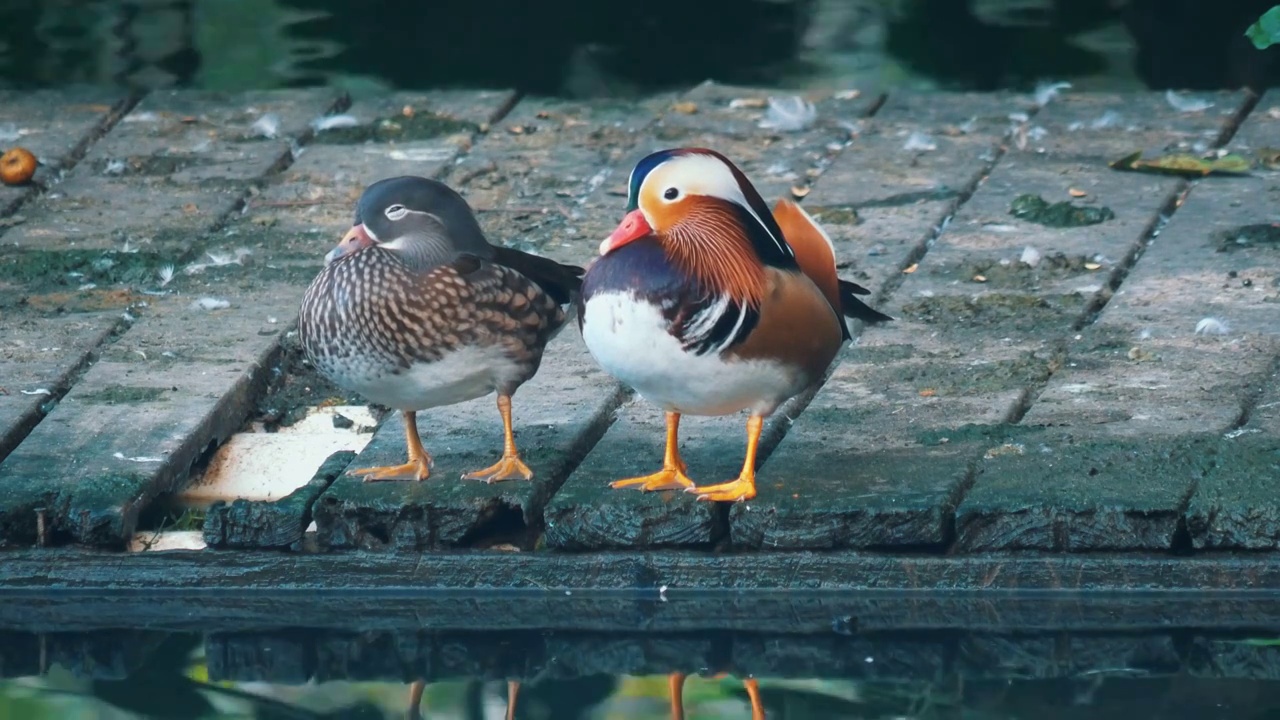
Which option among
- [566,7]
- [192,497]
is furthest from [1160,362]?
[566,7]

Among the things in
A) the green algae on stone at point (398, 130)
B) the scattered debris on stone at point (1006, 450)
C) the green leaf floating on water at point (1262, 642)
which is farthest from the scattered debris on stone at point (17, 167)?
the green leaf floating on water at point (1262, 642)

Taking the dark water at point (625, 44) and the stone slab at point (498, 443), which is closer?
the stone slab at point (498, 443)

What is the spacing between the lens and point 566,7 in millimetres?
9344

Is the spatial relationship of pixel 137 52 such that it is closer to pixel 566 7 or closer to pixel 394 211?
pixel 566 7

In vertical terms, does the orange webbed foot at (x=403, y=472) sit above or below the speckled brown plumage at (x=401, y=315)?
below

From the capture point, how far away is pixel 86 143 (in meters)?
Result: 7.32

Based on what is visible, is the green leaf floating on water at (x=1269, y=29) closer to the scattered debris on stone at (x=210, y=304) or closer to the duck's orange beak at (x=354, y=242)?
the duck's orange beak at (x=354, y=242)

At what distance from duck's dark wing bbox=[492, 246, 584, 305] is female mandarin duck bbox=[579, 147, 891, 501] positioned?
345 millimetres

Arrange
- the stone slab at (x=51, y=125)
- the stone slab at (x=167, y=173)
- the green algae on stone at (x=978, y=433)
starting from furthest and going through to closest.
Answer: the stone slab at (x=51, y=125)
the stone slab at (x=167, y=173)
the green algae on stone at (x=978, y=433)

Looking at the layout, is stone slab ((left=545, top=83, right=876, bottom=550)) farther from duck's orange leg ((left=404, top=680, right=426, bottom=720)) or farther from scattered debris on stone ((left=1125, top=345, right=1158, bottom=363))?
scattered debris on stone ((left=1125, top=345, right=1158, bottom=363))

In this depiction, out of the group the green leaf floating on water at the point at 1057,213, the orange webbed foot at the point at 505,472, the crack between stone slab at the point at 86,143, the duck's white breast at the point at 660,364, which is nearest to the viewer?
the duck's white breast at the point at 660,364

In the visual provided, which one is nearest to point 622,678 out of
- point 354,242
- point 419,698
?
point 419,698

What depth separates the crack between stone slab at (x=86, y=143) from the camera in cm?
669

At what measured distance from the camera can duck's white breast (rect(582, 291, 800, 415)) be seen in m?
4.19
